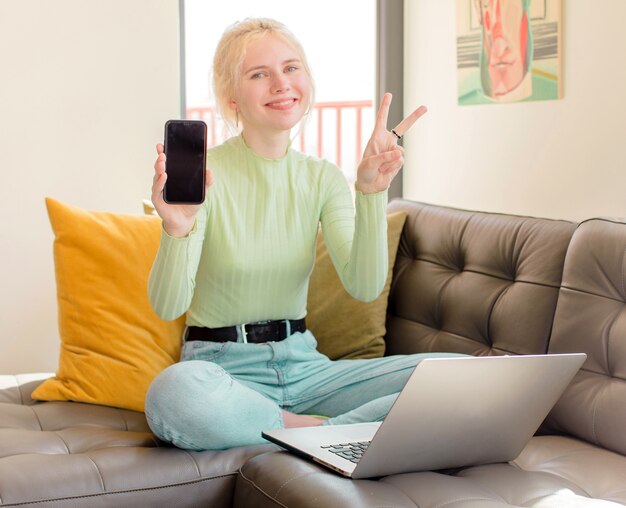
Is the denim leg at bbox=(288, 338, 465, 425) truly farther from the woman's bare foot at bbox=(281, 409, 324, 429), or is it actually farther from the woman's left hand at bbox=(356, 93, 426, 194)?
the woman's left hand at bbox=(356, 93, 426, 194)

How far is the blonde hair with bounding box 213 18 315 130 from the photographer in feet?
6.78

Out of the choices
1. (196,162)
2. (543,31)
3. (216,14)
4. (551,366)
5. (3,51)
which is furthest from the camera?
(216,14)

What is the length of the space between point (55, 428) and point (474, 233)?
42.2 inches

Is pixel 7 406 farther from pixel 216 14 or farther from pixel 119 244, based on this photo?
pixel 216 14

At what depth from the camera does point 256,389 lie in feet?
6.53

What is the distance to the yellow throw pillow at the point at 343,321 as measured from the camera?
2352mm

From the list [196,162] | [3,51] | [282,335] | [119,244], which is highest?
[3,51]

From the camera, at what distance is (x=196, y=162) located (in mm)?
1782

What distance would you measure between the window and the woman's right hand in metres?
3.80

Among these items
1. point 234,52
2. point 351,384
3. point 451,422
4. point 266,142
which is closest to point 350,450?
point 451,422

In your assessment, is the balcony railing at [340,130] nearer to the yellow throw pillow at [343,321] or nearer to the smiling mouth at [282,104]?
the yellow throw pillow at [343,321]

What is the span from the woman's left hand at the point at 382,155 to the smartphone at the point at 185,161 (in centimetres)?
34

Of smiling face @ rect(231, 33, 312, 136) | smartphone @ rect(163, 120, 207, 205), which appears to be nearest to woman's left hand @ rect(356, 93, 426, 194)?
smiling face @ rect(231, 33, 312, 136)

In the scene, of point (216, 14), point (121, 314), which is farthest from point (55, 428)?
point (216, 14)
